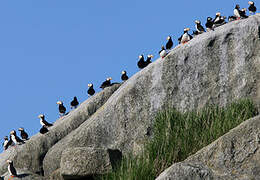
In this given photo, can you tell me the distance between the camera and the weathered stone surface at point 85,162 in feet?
72.8

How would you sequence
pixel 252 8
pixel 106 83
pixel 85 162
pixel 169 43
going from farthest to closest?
pixel 106 83, pixel 252 8, pixel 169 43, pixel 85 162

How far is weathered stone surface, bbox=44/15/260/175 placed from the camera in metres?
24.2

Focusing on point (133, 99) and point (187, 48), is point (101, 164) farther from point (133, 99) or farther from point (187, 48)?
point (187, 48)

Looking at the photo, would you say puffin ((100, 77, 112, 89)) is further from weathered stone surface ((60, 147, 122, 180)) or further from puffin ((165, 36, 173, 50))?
weathered stone surface ((60, 147, 122, 180))

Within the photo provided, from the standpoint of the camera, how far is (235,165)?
1664 centimetres

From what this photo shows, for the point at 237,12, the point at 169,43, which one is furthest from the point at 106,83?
the point at 237,12

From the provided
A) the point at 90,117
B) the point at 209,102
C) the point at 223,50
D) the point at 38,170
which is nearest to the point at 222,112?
the point at 209,102

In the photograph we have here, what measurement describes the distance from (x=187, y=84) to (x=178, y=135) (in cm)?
392

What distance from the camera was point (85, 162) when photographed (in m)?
22.3

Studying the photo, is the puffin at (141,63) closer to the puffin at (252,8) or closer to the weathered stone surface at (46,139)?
the weathered stone surface at (46,139)

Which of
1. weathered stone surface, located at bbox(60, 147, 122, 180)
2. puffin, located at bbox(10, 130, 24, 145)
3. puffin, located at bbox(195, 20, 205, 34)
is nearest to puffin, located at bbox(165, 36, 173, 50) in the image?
puffin, located at bbox(195, 20, 205, 34)

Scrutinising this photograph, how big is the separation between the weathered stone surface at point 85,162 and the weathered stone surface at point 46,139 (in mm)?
5102

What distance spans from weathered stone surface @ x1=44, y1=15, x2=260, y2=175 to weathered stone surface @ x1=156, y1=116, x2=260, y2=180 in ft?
22.8

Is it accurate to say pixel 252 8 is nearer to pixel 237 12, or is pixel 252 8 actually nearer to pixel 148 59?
pixel 237 12
